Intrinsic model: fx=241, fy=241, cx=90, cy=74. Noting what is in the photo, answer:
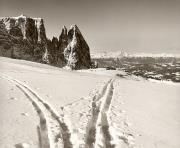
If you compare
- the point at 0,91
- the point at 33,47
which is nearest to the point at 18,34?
the point at 33,47

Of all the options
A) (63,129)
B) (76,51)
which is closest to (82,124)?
(63,129)

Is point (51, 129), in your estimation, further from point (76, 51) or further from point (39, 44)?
point (76, 51)

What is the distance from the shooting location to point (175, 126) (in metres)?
12.0

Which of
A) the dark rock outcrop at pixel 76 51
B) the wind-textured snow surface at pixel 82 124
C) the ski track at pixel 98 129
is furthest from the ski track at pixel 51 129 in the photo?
the dark rock outcrop at pixel 76 51

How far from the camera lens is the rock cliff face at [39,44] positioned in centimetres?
14900

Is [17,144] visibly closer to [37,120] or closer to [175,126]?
[37,120]

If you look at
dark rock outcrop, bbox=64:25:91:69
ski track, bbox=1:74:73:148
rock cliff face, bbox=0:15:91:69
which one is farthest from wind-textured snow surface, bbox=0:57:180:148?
dark rock outcrop, bbox=64:25:91:69

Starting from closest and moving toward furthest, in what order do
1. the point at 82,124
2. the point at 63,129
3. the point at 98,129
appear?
the point at 63,129 < the point at 98,129 < the point at 82,124

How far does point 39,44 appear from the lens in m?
166

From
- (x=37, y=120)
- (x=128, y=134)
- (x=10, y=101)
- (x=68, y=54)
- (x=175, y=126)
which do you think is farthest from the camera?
(x=68, y=54)

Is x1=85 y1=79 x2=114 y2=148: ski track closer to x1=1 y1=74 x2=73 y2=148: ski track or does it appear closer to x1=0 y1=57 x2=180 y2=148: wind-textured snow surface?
x1=0 y1=57 x2=180 y2=148: wind-textured snow surface

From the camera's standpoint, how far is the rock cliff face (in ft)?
489

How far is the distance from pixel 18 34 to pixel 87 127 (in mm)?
155751

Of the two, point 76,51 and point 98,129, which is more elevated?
point 76,51
